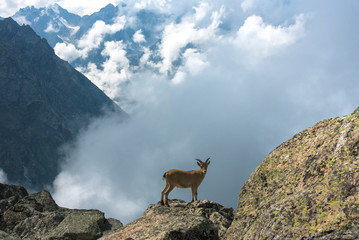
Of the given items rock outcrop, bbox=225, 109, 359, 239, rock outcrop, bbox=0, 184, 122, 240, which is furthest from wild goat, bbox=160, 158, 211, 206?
rock outcrop, bbox=225, 109, 359, 239

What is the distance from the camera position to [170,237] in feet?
26.4

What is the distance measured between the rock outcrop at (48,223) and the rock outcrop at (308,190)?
28.7 ft

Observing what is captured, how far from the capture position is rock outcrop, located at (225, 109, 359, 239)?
5062 millimetres

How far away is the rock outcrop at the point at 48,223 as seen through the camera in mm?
15545

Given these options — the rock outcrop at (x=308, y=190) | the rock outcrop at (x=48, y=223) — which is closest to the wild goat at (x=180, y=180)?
the rock outcrop at (x=48, y=223)

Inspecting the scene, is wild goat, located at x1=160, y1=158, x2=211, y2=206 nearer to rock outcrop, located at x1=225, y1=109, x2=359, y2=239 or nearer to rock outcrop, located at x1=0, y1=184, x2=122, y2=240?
rock outcrop, located at x1=0, y1=184, x2=122, y2=240

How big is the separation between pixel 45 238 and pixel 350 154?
15.6 metres

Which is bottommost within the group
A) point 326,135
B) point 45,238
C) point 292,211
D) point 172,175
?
point 292,211

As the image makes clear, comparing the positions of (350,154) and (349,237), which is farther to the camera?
(350,154)

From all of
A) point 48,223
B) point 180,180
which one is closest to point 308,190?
point 180,180

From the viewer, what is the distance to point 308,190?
5.97 m

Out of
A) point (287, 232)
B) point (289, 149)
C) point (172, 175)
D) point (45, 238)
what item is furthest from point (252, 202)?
point (45, 238)

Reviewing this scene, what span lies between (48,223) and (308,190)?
17.9m

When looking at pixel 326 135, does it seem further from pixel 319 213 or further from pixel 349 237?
pixel 349 237
